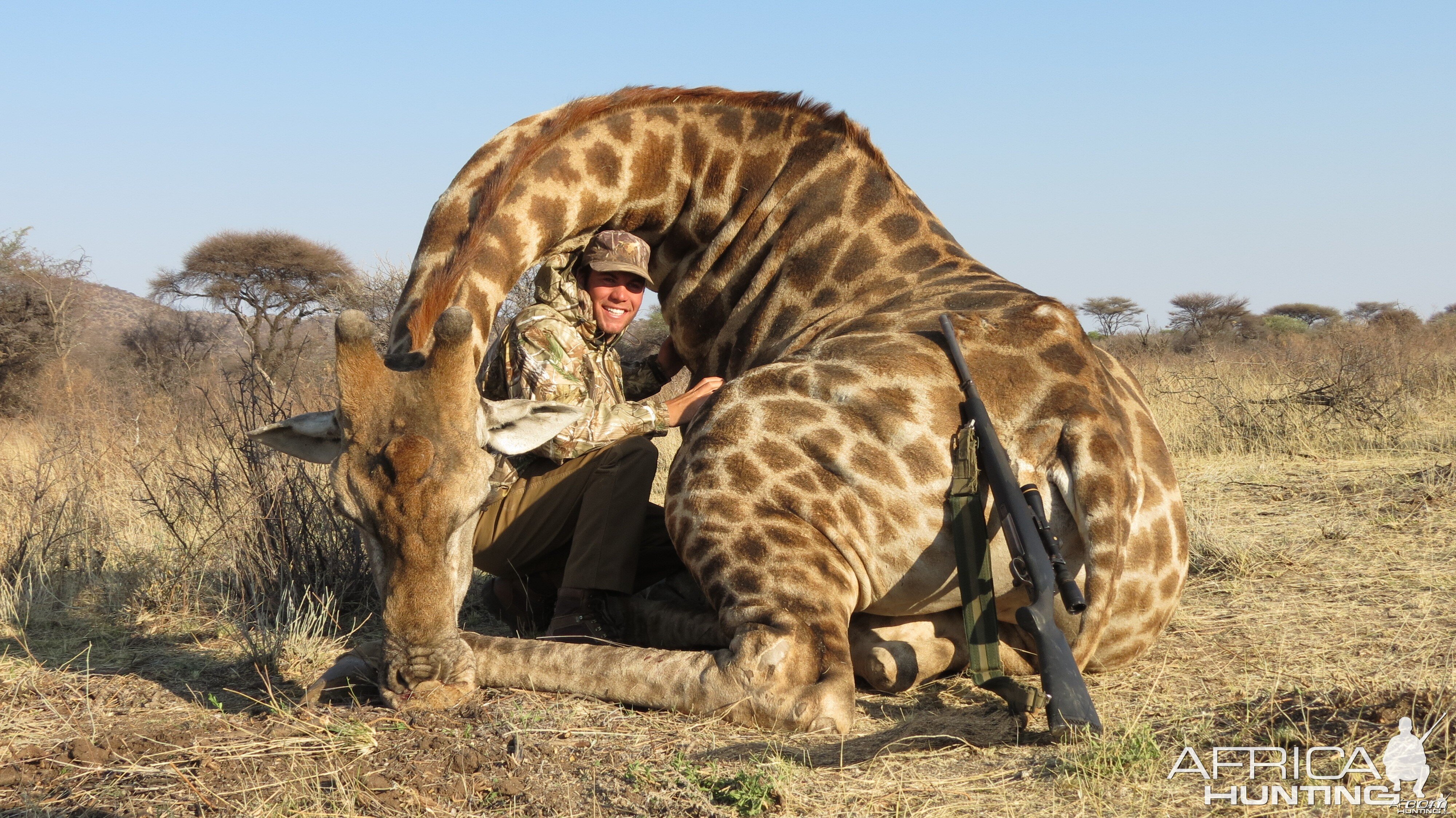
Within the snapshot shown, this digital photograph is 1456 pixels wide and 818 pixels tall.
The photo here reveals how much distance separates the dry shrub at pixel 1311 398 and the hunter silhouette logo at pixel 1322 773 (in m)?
6.44

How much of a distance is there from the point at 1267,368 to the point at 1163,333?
19.1 metres

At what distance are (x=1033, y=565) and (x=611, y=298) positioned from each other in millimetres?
2425

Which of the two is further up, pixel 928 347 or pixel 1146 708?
pixel 928 347

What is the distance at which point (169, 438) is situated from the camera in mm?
8578

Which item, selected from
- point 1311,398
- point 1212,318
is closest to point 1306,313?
point 1212,318

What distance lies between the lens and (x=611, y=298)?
16.8 feet

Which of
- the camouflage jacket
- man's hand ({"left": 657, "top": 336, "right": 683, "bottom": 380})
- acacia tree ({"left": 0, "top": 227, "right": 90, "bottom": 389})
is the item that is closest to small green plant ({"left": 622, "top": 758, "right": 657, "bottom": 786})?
the camouflage jacket

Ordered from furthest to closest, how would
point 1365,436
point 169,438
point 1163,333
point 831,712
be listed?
1. point 1163,333
2. point 1365,436
3. point 169,438
4. point 831,712

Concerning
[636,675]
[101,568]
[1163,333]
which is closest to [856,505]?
[636,675]

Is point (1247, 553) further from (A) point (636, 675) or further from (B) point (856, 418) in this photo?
(A) point (636, 675)

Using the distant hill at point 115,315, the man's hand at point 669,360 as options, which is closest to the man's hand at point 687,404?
the man's hand at point 669,360

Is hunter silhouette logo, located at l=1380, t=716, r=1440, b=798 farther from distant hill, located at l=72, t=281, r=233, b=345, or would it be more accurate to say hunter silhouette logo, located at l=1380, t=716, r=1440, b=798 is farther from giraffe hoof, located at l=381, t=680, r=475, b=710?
distant hill, located at l=72, t=281, r=233, b=345

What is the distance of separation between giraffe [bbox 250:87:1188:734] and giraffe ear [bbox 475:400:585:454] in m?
0.01

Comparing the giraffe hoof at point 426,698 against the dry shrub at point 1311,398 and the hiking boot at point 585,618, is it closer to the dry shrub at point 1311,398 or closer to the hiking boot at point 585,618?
the hiking boot at point 585,618
